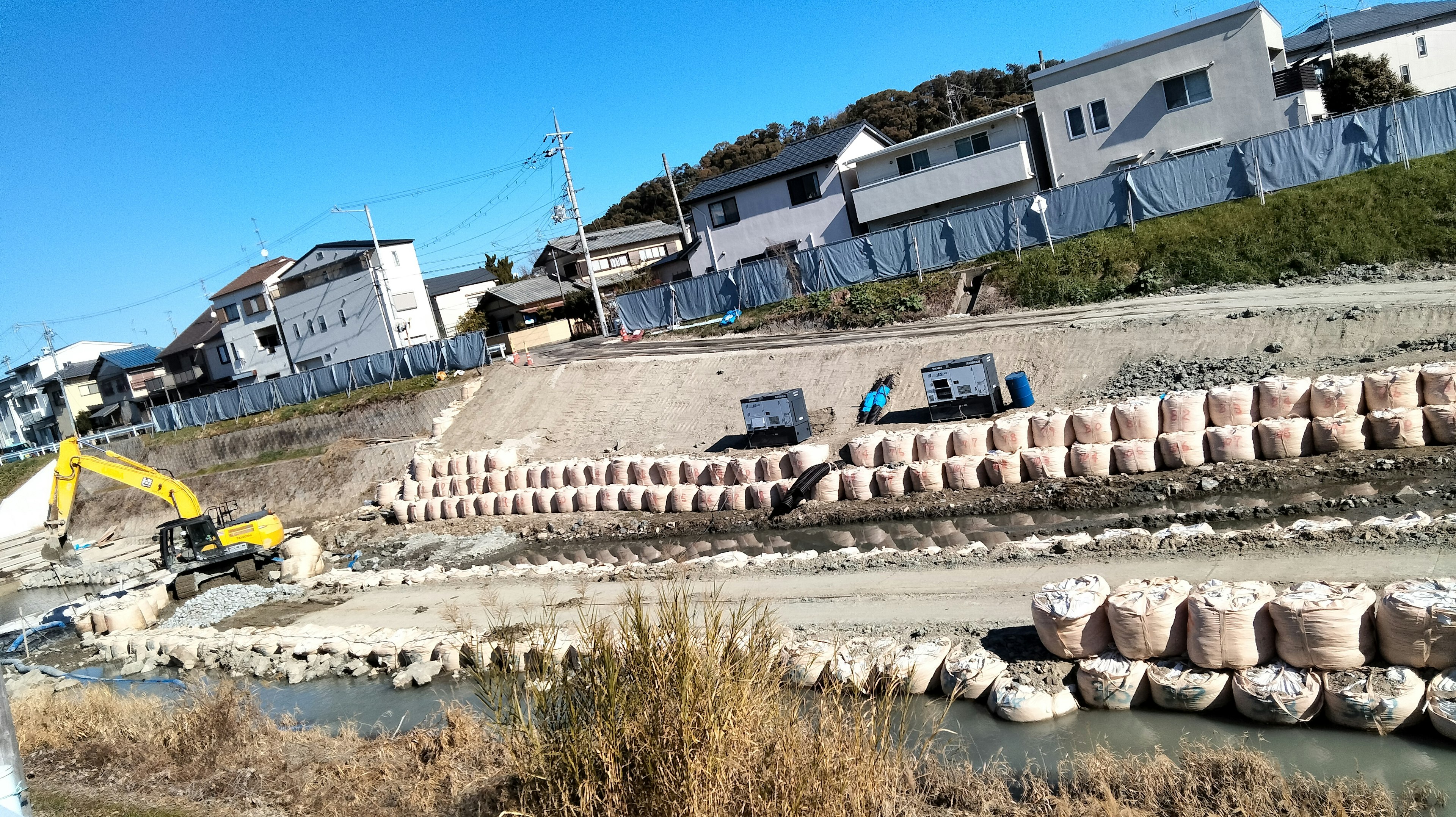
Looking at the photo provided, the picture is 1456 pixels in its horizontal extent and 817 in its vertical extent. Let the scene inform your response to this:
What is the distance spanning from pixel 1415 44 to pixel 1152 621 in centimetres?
4364

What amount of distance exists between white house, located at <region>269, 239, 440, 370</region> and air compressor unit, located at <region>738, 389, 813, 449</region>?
27505mm

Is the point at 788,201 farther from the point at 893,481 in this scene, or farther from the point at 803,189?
the point at 893,481

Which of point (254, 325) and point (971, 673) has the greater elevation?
point (254, 325)

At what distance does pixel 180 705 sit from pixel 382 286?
37.9 m

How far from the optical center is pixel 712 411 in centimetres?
2502

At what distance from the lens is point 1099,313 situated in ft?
73.9

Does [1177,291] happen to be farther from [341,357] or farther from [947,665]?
[341,357]

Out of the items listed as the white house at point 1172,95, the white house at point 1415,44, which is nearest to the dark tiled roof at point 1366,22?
the white house at point 1415,44

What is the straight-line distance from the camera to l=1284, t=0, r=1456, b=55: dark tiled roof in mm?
38844

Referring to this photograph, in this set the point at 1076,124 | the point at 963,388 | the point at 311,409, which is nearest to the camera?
the point at 963,388

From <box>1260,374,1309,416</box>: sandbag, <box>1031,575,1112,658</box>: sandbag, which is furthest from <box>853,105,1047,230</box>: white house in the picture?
<box>1031,575,1112,658</box>: sandbag

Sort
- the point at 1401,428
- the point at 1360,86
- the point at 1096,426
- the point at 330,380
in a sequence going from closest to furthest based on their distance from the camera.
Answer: the point at 1401,428 < the point at 1096,426 < the point at 1360,86 < the point at 330,380

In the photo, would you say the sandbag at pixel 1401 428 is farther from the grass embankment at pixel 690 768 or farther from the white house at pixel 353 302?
the white house at pixel 353 302

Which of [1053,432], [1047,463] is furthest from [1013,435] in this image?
[1047,463]
